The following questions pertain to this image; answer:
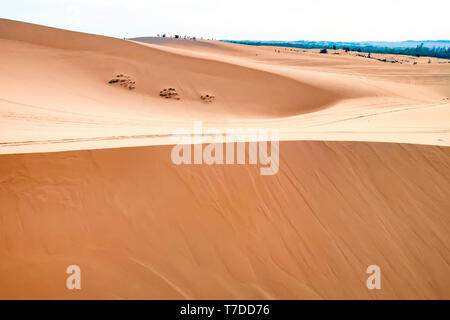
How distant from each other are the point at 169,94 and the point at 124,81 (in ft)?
7.58

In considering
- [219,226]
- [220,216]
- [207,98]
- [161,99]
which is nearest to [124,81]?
[161,99]

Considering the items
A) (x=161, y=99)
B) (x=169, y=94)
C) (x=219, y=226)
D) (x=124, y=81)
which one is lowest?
(x=219, y=226)

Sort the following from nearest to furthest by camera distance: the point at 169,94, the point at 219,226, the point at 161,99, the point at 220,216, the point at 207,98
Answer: the point at 219,226, the point at 220,216, the point at 161,99, the point at 169,94, the point at 207,98

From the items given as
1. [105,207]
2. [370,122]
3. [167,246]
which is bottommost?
[167,246]

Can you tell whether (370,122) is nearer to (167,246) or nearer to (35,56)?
(167,246)

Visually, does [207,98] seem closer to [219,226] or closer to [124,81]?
[124,81]

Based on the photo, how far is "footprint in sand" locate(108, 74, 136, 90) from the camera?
45.2ft

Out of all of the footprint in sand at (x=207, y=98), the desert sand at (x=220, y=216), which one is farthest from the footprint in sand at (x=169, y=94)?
the desert sand at (x=220, y=216)

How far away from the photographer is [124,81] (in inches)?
551

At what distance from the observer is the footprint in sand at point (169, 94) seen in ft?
44.9
